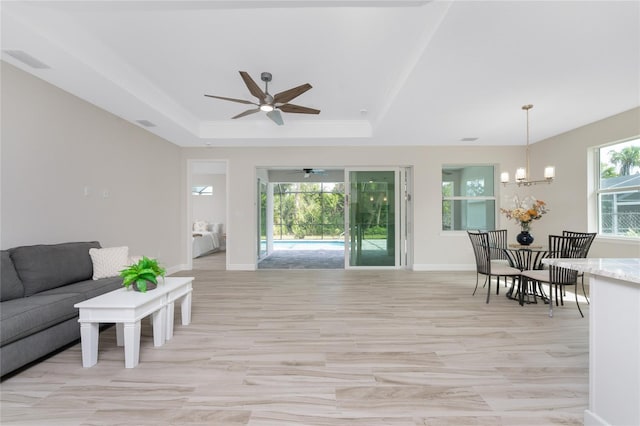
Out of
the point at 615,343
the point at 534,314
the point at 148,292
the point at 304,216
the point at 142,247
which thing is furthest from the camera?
the point at 304,216

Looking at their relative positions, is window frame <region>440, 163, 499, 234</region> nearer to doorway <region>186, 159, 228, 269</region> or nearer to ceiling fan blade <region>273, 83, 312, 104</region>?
ceiling fan blade <region>273, 83, 312, 104</region>

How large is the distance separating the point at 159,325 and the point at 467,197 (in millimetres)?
5997

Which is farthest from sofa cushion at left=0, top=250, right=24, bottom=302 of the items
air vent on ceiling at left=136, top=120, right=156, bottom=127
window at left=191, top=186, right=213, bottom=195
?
window at left=191, top=186, right=213, bottom=195

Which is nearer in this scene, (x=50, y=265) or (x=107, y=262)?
(x=50, y=265)

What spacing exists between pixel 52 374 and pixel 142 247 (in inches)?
114

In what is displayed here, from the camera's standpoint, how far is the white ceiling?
205 cm

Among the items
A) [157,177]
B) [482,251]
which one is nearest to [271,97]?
[157,177]

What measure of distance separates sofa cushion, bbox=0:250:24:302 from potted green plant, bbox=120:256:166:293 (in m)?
0.91

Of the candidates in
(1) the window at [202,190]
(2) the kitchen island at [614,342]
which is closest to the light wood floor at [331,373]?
(2) the kitchen island at [614,342]

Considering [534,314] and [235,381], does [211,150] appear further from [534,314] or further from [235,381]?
[534,314]

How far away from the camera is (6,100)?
263cm

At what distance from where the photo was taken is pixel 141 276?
2354mm


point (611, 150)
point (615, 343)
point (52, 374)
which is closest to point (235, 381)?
point (52, 374)

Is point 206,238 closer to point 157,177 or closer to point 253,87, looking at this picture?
point 157,177
